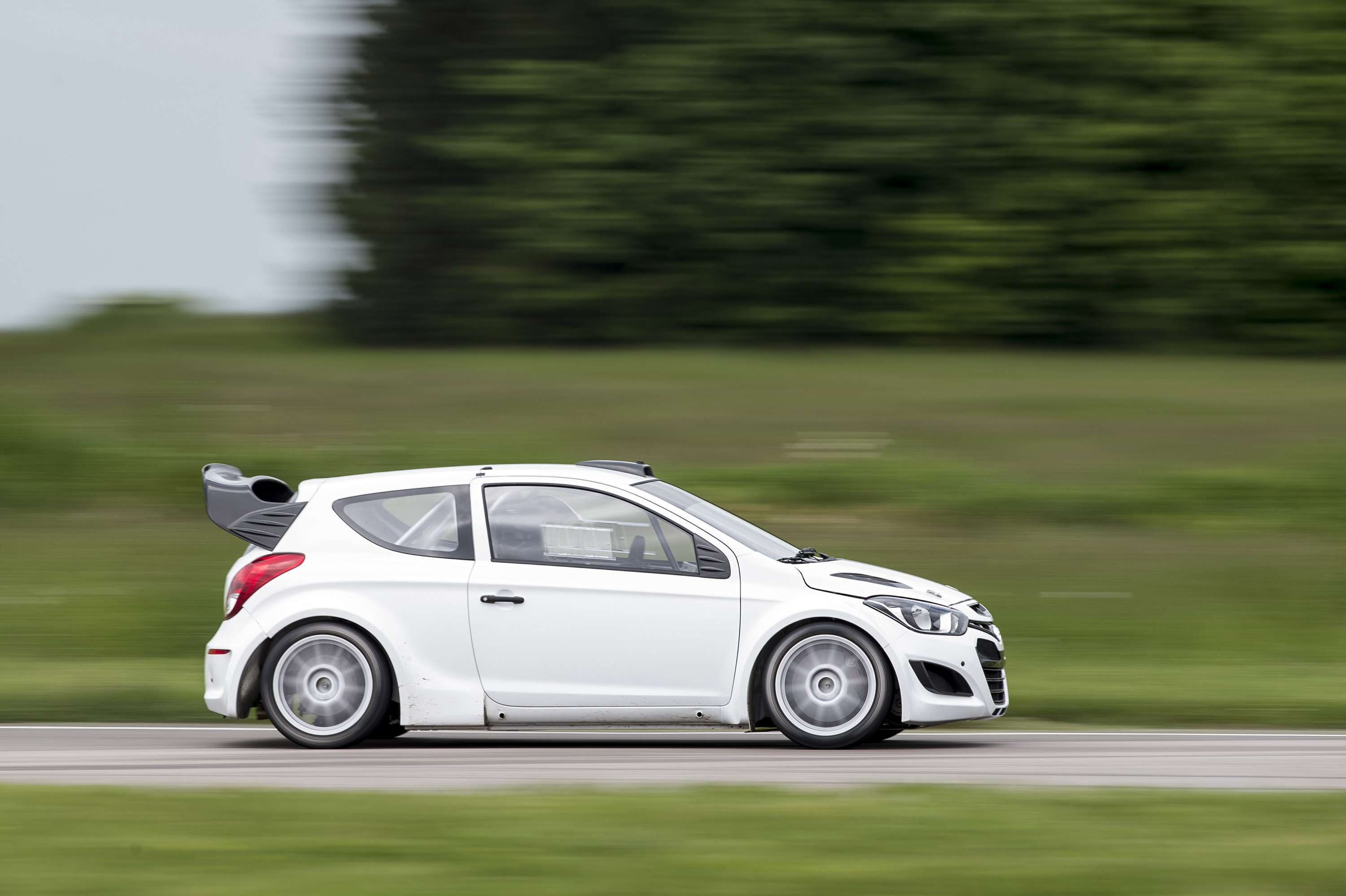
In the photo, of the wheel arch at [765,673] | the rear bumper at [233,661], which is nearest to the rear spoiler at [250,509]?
the rear bumper at [233,661]

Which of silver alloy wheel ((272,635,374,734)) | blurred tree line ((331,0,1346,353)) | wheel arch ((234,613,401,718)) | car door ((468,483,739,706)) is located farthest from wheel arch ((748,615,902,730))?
blurred tree line ((331,0,1346,353))

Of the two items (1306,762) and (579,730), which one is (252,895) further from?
(1306,762)

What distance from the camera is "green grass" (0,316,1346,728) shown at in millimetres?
11945

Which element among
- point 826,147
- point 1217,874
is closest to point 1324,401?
point 826,147

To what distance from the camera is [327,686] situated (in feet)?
27.1

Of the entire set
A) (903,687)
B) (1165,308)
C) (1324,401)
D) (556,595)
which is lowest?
(903,687)

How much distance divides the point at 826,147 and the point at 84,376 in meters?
8.96

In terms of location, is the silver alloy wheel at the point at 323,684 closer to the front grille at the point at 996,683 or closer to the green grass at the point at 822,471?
the green grass at the point at 822,471

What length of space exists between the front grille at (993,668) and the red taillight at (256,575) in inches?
131

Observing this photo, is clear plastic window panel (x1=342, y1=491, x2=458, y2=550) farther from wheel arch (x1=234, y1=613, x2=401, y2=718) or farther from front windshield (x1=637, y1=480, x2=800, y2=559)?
front windshield (x1=637, y1=480, x2=800, y2=559)

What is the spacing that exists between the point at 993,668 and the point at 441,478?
2878 mm

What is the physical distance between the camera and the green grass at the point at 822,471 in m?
11.9

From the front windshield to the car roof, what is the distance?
185 mm

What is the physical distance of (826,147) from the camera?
62.2 feet
